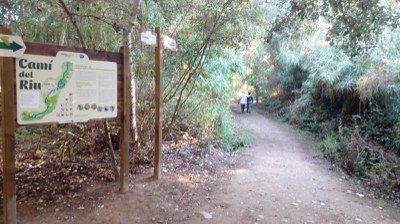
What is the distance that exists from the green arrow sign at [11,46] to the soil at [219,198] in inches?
66.9

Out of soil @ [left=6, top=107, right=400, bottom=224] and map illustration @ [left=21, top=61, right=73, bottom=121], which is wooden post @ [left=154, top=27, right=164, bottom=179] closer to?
soil @ [left=6, top=107, right=400, bottom=224]

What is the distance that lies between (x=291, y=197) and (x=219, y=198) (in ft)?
3.51

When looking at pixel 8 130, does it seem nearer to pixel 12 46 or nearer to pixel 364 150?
pixel 12 46

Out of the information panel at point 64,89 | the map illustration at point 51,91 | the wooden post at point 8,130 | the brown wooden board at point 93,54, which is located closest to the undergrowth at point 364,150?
the brown wooden board at point 93,54

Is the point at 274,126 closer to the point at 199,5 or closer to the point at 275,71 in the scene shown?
the point at 275,71

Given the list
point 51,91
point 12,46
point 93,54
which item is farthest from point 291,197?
point 12,46

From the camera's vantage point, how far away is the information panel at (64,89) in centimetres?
281

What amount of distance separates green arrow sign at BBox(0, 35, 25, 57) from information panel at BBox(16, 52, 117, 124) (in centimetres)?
6

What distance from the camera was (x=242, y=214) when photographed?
12.4 feet

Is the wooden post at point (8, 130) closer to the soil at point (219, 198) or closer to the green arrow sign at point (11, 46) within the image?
the green arrow sign at point (11, 46)

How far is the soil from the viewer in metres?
3.54

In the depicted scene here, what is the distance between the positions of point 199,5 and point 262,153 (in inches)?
158

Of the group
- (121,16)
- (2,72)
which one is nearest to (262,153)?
(121,16)

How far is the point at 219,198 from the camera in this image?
4281 mm
